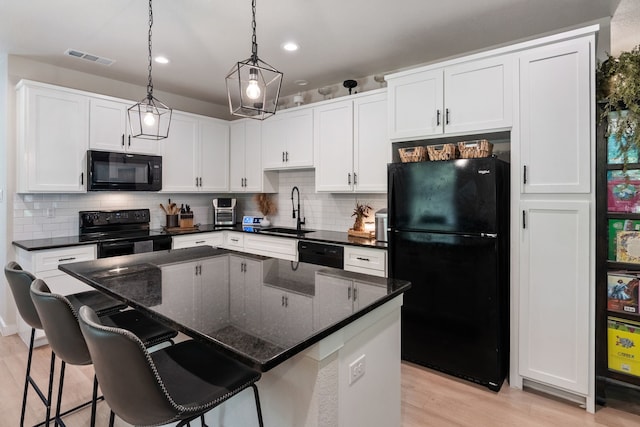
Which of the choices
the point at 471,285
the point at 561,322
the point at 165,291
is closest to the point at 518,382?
the point at 561,322

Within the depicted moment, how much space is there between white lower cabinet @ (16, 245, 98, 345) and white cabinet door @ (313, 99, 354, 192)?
2.41m

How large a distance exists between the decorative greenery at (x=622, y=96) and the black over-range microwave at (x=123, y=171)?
13.5 feet

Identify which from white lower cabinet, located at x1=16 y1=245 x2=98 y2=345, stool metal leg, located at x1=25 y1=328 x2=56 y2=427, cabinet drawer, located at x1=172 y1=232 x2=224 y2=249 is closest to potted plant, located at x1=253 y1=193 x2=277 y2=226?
cabinet drawer, located at x1=172 y1=232 x2=224 y2=249

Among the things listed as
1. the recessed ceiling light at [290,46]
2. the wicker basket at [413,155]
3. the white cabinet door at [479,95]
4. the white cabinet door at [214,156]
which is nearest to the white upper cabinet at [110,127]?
the white cabinet door at [214,156]

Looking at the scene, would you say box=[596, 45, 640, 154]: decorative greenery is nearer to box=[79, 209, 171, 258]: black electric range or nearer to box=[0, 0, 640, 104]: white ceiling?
box=[0, 0, 640, 104]: white ceiling

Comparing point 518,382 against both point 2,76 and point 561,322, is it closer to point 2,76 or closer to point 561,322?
point 561,322

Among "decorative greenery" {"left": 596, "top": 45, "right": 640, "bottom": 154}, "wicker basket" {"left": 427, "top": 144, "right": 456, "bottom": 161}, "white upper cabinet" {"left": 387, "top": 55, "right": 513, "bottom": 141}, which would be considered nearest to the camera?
"decorative greenery" {"left": 596, "top": 45, "right": 640, "bottom": 154}

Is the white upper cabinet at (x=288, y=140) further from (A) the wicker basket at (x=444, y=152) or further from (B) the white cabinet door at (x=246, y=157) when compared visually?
(A) the wicker basket at (x=444, y=152)

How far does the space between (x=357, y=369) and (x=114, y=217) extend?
3.58 m

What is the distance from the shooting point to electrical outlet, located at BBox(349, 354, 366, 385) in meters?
1.36

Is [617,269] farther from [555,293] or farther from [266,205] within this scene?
[266,205]

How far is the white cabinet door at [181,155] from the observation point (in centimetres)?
420

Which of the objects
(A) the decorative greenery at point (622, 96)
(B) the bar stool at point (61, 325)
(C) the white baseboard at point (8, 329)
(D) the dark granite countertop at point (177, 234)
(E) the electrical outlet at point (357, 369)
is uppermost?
(A) the decorative greenery at point (622, 96)

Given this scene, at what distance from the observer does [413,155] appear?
2855 mm
